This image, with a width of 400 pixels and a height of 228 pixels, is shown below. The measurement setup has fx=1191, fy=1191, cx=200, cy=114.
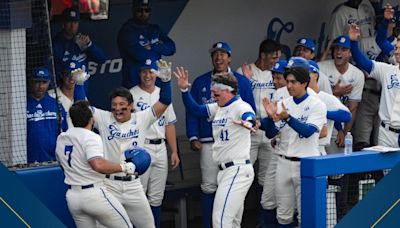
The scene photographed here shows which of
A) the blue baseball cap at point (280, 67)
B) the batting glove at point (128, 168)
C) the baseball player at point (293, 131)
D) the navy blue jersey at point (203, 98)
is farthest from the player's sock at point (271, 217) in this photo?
the batting glove at point (128, 168)

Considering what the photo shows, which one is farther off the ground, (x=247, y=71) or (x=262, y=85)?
(x=247, y=71)

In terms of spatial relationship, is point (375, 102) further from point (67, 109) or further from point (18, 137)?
point (18, 137)

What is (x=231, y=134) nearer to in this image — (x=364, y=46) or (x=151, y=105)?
(x=151, y=105)

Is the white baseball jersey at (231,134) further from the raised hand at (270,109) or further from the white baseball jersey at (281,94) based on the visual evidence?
the white baseball jersey at (281,94)

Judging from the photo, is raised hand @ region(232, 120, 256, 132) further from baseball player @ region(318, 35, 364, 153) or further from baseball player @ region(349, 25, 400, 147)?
baseball player @ region(318, 35, 364, 153)

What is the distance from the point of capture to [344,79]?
37.1 ft

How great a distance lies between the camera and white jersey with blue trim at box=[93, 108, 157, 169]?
9.52 meters

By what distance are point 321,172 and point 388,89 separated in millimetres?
1836

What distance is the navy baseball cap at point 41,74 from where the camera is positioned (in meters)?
9.05

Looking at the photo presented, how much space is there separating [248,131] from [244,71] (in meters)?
1.37

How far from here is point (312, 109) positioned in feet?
31.7

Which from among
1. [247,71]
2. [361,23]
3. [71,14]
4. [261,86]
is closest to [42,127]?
[71,14]

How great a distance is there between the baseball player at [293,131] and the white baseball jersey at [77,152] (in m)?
1.49

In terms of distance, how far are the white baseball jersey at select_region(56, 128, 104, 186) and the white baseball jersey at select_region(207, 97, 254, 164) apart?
128cm
